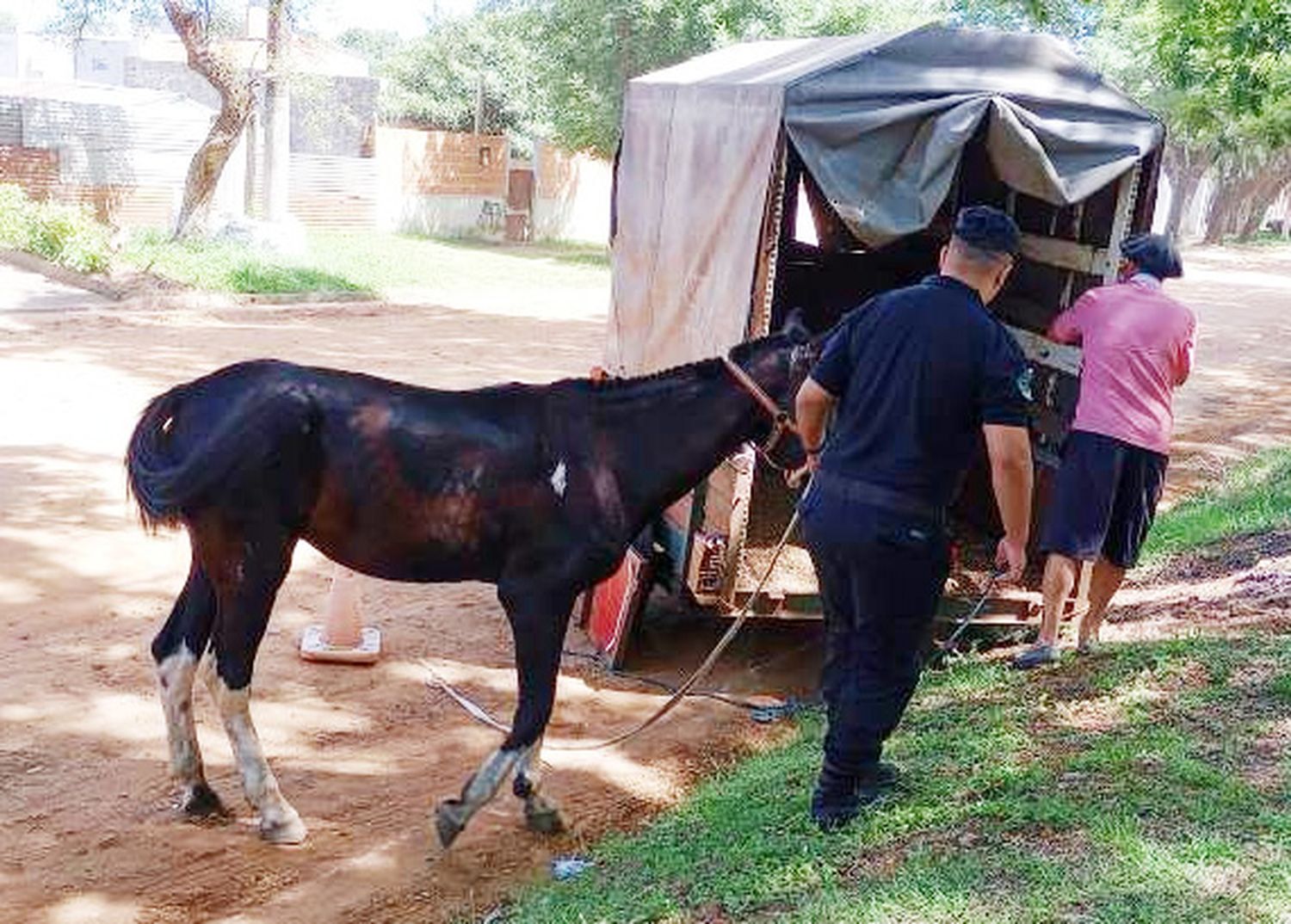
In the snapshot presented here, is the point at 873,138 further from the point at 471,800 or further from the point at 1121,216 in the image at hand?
the point at 471,800

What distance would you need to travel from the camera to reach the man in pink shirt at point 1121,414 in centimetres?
577

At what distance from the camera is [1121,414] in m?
5.78

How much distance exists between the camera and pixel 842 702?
430 cm

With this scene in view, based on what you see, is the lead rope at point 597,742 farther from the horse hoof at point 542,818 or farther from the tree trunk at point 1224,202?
the tree trunk at point 1224,202

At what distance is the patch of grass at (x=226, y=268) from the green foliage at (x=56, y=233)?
0.53 meters

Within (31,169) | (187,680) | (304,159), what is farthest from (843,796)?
(304,159)

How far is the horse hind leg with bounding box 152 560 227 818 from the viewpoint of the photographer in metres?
4.95

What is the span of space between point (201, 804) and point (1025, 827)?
9.42 feet

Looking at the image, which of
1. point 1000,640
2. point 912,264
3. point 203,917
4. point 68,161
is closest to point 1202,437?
point 912,264

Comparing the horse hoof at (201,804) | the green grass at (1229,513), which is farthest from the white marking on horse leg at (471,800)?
the green grass at (1229,513)

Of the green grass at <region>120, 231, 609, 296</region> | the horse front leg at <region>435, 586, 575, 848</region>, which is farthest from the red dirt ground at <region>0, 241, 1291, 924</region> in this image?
the green grass at <region>120, 231, 609, 296</region>

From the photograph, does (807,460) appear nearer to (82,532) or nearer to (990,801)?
(990,801)

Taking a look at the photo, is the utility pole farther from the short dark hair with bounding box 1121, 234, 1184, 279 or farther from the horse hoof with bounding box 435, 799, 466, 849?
the horse hoof with bounding box 435, 799, 466, 849

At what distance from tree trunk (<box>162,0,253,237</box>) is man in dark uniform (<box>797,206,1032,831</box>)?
1896 cm
